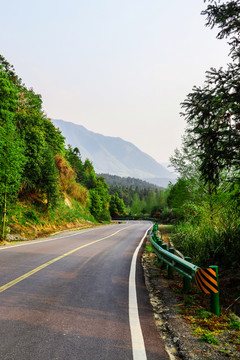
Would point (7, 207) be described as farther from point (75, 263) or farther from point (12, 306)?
point (12, 306)

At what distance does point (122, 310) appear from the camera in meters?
4.46

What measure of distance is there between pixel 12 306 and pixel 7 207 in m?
10.7

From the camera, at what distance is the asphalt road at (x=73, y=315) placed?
120 inches

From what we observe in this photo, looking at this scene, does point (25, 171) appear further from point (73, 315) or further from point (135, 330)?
point (135, 330)

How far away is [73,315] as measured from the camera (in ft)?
13.4

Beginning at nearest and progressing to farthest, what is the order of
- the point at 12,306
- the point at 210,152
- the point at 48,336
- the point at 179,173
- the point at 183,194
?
1. the point at 48,336
2. the point at 12,306
3. the point at 210,152
4. the point at 179,173
5. the point at 183,194

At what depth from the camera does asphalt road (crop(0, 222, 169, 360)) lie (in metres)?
3.05

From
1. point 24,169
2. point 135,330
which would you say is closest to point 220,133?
point 135,330

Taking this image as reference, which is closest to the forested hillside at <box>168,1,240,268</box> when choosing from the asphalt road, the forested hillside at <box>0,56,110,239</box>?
the asphalt road

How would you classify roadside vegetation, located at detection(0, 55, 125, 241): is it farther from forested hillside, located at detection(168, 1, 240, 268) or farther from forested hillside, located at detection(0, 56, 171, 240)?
forested hillside, located at detection(168, 1, 240, 268)

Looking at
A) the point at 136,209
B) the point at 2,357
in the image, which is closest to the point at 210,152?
the point at 2,357

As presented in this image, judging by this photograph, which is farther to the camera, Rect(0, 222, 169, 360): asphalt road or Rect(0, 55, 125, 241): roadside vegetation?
Rect(0, 55, 125, 241): roadside vegetation

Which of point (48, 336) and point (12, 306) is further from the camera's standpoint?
point (12, 306)

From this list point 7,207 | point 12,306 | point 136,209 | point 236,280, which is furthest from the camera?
point 136,209
